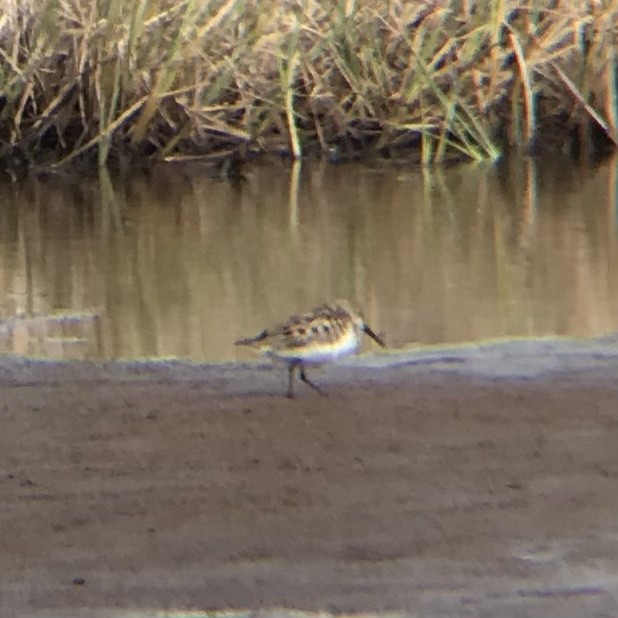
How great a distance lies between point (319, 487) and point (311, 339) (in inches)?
42.9

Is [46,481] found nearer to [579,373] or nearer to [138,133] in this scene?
[579,373]

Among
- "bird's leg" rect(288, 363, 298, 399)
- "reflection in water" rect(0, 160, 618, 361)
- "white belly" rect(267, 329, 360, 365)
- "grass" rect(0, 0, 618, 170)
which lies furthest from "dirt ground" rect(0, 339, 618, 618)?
"grass" rect(0, 0, 618, 170)

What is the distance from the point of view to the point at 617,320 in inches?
316

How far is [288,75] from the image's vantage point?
14.2 meters

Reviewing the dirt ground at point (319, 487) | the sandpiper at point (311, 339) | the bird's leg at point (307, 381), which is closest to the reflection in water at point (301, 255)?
the bird's leg at point (307, 381)

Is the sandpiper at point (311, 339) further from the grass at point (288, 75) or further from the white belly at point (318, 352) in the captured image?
the grass at point (288, 75)

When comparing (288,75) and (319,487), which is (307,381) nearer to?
(319,487)

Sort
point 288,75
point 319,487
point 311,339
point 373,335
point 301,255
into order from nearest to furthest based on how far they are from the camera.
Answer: point 319,487 → point 311,339 → point 373,335 → point 301,255 → point 288,75

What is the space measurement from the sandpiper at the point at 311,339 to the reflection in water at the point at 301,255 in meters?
0.96

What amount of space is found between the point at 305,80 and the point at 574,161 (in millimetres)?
2422

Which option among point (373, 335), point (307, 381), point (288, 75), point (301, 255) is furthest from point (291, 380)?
point (288, 75)

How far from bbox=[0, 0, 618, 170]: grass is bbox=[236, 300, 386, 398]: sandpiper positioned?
776cm

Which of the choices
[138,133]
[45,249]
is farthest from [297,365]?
[138,133]

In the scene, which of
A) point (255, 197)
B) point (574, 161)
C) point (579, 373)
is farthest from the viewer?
point (574, 161)
